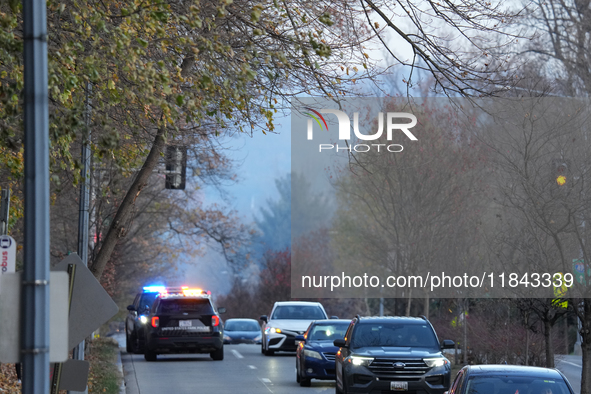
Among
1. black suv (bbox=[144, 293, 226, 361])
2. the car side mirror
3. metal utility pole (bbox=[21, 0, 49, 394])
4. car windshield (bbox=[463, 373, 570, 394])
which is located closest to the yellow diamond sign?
the car side mirror

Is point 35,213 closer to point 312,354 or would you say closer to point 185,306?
point 312,354

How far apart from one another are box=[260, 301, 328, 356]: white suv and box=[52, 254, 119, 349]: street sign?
18.1 meters

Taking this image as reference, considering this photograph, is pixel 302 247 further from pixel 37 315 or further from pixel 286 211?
pixel 286 211

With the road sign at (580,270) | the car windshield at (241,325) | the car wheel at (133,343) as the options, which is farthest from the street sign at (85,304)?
the car windshield at (241,325)

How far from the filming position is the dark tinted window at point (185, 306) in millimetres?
24016

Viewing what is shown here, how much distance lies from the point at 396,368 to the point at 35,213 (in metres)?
10.2

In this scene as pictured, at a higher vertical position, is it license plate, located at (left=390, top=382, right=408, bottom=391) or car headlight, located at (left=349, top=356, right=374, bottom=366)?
car headlight, located at (left=349, top=356, right=374, bottom=366)

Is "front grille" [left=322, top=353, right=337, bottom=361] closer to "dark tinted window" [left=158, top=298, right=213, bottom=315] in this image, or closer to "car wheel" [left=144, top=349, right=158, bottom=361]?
"dark tinted window" [left=158, top=298, right=213, bottom=315]

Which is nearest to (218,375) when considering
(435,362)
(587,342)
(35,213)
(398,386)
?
(398,386)

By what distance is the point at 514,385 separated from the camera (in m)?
10.1

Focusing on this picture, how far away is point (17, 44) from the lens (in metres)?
8.23

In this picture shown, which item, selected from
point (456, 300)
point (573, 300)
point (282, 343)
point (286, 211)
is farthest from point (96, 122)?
point (286, 211)

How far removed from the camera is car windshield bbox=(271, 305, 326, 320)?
2841 cm

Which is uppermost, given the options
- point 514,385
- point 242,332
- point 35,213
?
point 35,213
